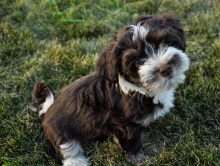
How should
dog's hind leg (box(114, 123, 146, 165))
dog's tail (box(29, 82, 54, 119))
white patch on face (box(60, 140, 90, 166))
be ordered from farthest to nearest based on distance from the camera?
dog's tail (box(29, 82, 54, 119)), white patch on face (box(60, 140, 90, 166)), dog's hind leg (box(114, 123, 146, 165))

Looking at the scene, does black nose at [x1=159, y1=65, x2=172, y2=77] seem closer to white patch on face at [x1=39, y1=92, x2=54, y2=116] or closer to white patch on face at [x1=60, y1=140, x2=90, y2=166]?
white patch on face at [x1=60, y1=140, x2=90, y2=166]

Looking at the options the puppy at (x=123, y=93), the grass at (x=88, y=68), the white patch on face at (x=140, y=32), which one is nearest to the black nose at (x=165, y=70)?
the puppy at (x=123, y=93)

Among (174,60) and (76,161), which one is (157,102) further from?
(76,161)

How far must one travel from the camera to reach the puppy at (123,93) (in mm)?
3117

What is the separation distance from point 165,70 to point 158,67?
70 mm

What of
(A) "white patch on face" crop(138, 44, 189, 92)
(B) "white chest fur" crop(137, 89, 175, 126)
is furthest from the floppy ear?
(B) "white chest fur" crop(137, 89, 175, 126)

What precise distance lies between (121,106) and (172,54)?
0.82m

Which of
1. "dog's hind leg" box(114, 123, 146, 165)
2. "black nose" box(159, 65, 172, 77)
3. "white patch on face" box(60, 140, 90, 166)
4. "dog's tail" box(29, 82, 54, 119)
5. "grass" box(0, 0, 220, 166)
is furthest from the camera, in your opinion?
"dog's tail" box(29, 82, 54, 119)

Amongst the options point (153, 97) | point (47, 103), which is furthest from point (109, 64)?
point (47, 103)

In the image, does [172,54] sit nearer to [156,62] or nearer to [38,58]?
[156,62]

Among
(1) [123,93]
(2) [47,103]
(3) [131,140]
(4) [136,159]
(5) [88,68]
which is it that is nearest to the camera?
(1) [123,93]

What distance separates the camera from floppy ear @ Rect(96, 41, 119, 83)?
320 cm

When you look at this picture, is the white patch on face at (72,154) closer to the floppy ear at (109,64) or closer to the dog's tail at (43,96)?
the dog's tail at (43,96)

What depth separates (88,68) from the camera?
4918mm
